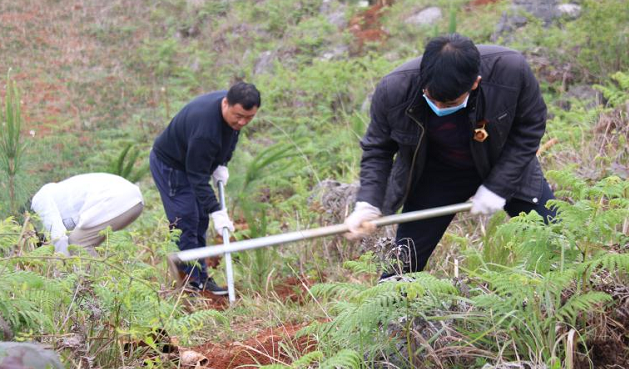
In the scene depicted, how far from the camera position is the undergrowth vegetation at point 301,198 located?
2.61m

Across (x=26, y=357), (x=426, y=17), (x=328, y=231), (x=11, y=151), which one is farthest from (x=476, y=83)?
(x=426, y=17)

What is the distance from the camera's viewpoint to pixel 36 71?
1499cm

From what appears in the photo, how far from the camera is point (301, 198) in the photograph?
656cm

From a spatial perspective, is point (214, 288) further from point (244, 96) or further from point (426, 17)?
point (426, 17)

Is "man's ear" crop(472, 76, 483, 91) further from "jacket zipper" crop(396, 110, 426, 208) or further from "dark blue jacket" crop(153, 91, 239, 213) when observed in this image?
"dark blue jacket" crop(153, 91, 239, 213)

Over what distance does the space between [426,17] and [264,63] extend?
3409 millimetres

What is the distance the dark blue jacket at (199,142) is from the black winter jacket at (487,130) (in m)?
1.93

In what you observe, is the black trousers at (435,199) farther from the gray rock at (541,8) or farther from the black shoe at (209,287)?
the gray rock at (541,8)

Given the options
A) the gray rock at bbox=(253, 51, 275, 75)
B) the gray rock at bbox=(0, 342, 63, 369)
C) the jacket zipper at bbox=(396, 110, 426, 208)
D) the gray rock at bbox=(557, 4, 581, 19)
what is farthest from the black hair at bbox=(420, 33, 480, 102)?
the gray rock at bbox=(253, 51, 275, 75)

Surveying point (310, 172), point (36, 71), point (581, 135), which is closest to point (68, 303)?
point (581, 135)

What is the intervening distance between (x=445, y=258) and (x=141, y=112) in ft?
31.5

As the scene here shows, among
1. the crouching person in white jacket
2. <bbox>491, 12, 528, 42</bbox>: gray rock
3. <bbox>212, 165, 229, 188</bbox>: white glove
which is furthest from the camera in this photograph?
<bbox>491, 12, 528, 42</bbox>: gray rock

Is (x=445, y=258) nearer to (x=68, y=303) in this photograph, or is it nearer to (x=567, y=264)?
(x=567, y=264)

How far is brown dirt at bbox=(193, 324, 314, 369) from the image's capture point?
3.13 m
